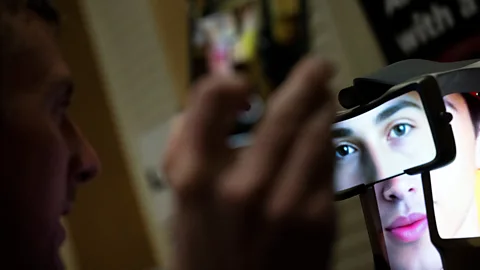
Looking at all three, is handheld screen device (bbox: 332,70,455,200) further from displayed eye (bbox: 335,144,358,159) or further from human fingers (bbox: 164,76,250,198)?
human fingers (bbox: 164,76,250,198)

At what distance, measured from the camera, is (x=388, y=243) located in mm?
494

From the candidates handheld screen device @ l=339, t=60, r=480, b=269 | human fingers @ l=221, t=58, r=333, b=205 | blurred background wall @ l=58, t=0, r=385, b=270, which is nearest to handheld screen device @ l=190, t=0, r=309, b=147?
blurred background wall @ l=58, t=0, r=385, b=270

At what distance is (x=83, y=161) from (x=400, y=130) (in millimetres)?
259

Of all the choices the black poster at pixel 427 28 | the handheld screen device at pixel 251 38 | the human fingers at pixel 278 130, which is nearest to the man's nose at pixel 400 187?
the human fingers at pixel 278 130

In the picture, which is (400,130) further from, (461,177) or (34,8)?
(34,8)

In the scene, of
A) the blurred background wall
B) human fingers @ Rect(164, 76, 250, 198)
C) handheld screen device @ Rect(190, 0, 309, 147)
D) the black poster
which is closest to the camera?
human fingers @ Rect(164, 76, 250, 198)

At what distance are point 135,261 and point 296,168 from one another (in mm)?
1386

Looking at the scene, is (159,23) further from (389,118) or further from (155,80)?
(389,118)

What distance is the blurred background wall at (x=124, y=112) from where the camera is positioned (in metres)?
1.54

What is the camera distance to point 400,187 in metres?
0.49

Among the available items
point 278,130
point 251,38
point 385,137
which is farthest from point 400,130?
point 251,38

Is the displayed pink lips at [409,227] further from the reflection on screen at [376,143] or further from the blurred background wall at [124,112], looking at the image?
the blurred background wall at [124,112]

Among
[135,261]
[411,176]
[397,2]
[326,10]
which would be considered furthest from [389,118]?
[135,261]

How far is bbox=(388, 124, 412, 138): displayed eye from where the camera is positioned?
0.47 meters
